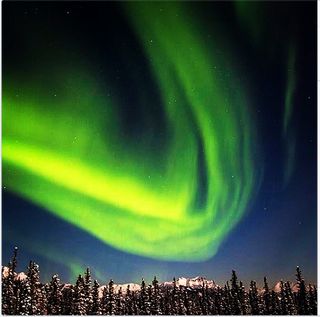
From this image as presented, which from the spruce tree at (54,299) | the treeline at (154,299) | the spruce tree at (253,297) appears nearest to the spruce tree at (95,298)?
the treeline at (154,299)

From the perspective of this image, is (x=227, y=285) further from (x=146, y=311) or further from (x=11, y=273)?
(x=11, y=273)

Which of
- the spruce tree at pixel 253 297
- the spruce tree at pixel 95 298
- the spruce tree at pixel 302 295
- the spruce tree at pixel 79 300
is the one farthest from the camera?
the spruce tree at pixel 253 297

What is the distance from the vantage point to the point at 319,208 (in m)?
6.70

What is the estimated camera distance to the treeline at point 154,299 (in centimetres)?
3841

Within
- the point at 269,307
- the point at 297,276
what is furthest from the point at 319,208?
the point at 269,307

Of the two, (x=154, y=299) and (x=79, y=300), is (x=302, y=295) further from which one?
(x=79, y=300)

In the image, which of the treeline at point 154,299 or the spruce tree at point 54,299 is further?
the spruce tree at point 54,299

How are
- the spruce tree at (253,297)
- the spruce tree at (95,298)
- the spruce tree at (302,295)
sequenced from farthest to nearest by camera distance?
the spruce tree at (253,297)
the spruce tree at (95,298)
the spruce tree at (302,295)

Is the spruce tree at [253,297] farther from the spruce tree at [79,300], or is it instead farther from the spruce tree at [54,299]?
the spruce tree at [54,299]

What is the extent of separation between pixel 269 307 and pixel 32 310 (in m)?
28.1

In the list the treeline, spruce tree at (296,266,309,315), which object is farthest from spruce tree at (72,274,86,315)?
spruce tree at (296,266,309,315)

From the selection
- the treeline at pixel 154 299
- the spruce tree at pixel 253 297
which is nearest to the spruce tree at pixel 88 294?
the treeline at pixel 154 299

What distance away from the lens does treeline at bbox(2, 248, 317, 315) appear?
1512 inches

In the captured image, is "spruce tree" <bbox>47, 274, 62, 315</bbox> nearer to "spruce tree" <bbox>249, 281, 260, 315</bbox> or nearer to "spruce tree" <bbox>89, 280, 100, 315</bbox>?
"spruce tree" <bbox>89, 280, 100, 315</bbox>
